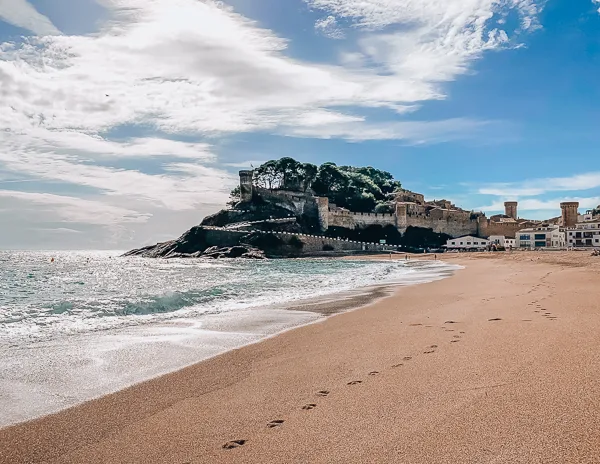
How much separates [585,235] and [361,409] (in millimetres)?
77651

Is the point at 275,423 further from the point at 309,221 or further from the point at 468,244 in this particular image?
the point at 468,244

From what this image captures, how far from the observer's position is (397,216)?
91.6 meters

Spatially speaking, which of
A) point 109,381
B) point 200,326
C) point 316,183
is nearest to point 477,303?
point 200,326

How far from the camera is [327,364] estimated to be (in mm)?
6020

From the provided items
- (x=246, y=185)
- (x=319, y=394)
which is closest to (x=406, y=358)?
(x=319, y=394)

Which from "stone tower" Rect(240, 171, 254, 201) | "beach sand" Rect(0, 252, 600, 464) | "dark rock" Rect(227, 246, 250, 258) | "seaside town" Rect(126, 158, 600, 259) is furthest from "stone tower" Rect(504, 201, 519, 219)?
"beach sand" Rect(0, 252, 600, 464)

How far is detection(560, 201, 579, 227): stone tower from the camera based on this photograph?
8362cm

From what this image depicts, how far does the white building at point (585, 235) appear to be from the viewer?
68.7 meters

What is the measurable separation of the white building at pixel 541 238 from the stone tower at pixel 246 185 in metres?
47.3

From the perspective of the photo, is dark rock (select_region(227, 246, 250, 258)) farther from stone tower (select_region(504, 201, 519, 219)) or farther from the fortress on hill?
stone tower (select_region(504, 201, 519, 219))

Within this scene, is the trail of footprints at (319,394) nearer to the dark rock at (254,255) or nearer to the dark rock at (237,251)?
the dark rock at (254,255)

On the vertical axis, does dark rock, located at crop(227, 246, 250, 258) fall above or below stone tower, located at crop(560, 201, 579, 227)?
below

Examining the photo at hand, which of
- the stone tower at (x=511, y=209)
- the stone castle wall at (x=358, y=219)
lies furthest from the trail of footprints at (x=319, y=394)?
the stone tower at (x=511, y=209)

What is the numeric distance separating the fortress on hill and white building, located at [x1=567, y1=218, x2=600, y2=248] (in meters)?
13.9
